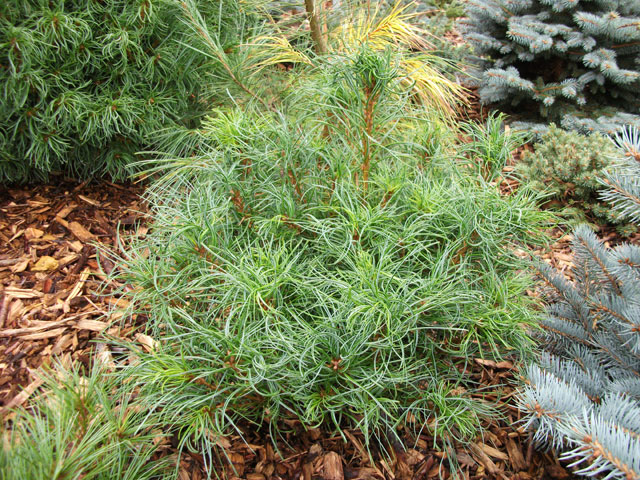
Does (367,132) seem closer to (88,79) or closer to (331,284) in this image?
(331,284)

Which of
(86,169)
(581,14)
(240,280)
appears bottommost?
(86,169)

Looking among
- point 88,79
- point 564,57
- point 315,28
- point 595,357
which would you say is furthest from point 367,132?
point 564,57

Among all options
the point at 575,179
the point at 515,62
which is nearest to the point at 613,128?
the point at 575,179

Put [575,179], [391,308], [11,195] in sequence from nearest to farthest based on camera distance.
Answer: [391,308], [11,195], [575,179]

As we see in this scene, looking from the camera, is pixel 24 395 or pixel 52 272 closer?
pixel 24 395

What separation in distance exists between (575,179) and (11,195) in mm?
3446

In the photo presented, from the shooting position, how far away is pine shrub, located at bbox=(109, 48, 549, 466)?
4.88 ft

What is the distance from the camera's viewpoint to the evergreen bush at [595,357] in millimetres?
1211

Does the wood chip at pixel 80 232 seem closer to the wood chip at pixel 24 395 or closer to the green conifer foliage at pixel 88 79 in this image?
the green conifer foliage at pixel 88 79

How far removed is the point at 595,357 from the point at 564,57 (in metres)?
2.75

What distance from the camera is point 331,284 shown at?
160 centimetres

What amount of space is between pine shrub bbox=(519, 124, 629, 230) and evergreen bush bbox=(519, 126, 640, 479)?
1.30 meters

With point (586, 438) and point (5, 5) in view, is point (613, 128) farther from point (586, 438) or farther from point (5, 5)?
point (5, 5)

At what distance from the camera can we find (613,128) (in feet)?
11.5
